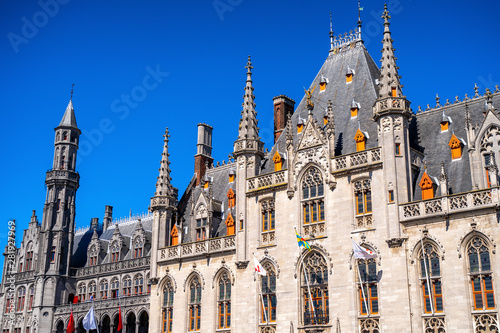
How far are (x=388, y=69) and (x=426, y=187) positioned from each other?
8392 millimetres

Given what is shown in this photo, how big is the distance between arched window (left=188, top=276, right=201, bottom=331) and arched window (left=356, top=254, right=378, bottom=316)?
1364 centimetres

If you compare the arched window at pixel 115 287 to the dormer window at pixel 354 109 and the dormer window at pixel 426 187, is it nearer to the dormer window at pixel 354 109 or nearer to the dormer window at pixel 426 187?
the dormer window at pixel 354 109

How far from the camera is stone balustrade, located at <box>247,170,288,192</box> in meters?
44.8

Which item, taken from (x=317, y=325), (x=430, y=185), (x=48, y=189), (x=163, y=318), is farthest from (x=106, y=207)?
(x=430, y=185)

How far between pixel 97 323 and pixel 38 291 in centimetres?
819

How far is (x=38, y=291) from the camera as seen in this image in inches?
2432

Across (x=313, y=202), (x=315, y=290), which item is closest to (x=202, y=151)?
(x=313, y=202)

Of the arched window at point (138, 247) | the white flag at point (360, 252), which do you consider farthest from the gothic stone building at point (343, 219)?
the arched window at point (138, 247)

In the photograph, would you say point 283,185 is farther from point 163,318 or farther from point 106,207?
point 106,207

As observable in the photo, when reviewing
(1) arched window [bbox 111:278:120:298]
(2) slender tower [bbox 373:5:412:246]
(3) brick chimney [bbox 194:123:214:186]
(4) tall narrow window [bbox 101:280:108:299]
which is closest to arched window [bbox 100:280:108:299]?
(4) tall narrow window [bbox 101:280:108:299]

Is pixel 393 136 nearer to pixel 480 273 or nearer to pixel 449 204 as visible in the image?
pixel 449 204

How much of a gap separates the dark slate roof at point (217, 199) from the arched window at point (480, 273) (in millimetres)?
19269

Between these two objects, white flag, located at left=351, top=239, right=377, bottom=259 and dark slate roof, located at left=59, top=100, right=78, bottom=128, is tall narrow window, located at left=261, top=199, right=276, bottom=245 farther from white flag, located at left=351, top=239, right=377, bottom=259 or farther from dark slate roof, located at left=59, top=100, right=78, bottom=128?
dark slate roof, located at left=59, top=100, right=78, bottom=128

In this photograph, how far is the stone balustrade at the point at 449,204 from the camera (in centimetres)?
3531
